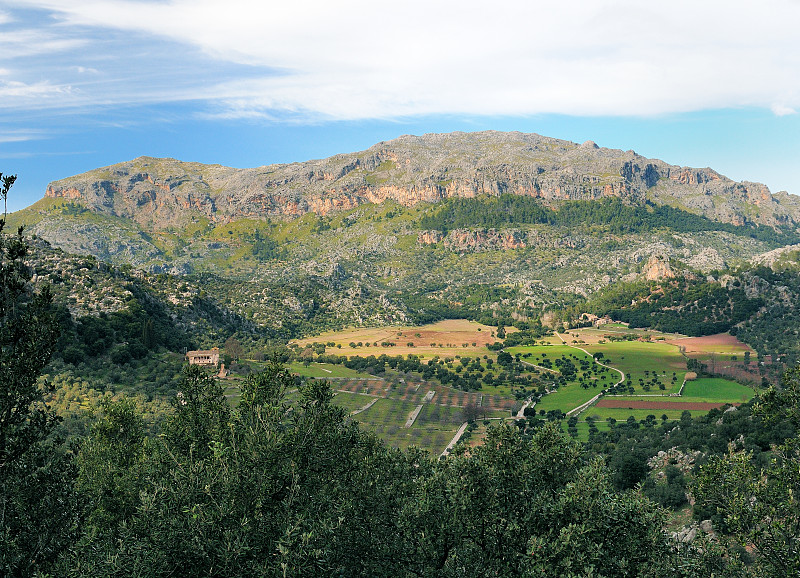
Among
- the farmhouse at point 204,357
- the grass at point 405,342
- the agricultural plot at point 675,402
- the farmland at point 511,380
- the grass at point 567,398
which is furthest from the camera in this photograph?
the grass at point 405,342

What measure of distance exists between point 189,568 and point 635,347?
170 metres

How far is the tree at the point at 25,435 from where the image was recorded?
20484 millimetres

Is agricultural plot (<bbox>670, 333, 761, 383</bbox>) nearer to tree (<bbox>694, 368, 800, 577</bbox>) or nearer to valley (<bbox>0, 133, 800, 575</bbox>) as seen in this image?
valley (<bbox>0, 133, 800, 575</bbox>)

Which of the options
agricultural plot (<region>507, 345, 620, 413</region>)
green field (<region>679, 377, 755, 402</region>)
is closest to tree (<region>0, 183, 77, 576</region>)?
agricultural plot (<region>507, 345, 620, 413</region>)

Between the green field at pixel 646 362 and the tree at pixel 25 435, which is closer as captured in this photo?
the tree at pixel 25 435

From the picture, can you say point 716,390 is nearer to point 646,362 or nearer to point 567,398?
point 646,362

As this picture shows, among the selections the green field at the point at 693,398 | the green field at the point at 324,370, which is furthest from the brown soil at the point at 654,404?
the green field at the point at 324,370

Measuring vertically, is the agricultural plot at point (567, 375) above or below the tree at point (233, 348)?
below

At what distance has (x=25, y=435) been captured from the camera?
21062mm

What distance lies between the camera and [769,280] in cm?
18038

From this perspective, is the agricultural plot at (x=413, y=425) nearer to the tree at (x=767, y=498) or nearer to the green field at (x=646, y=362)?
the green field at (x=646, y=362)

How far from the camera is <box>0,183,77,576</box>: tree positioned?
67.2 feet

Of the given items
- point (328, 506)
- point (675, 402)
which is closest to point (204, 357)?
point (328, 506)

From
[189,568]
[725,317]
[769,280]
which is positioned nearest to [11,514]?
[189,568]
